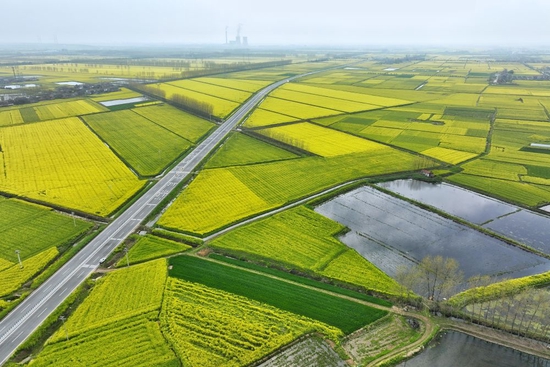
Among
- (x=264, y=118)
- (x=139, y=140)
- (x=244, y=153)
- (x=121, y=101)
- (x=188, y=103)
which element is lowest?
(x=244, y=153)

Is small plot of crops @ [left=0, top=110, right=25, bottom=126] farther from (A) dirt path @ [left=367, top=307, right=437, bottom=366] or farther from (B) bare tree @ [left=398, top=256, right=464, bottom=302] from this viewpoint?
(A) dirt path @ [left=367, top=307, right=437, bottom=366]

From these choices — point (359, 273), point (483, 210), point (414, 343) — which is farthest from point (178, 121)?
point (414, 343)

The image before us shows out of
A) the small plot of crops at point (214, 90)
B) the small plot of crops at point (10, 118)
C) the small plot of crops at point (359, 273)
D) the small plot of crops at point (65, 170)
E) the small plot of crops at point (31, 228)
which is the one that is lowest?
the small plot of crops at point (359, 273)

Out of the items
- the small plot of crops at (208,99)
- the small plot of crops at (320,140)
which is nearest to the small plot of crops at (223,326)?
the small plot of crops at (320,140)

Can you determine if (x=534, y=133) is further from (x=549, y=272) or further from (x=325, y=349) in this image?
(x=325, y=349)

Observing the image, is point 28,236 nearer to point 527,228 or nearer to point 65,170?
point 65,170

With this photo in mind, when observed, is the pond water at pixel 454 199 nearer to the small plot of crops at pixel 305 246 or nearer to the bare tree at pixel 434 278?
the bare tree at pixel 434 278
